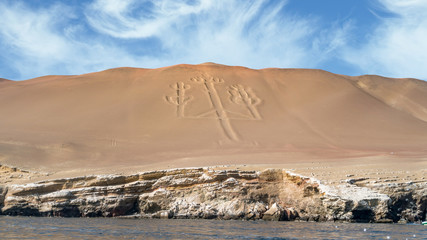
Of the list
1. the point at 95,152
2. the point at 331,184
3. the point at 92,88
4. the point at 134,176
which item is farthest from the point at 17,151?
the point at 331,184

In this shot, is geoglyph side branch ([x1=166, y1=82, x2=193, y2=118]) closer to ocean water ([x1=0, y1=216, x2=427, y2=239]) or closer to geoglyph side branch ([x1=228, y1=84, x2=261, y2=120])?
geoglyph side branch ([x1=228, y1=84, x2=261, y2=120])

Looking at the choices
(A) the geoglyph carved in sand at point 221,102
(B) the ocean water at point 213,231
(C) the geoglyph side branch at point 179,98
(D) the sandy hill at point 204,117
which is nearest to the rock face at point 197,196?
(B) the ocean water at point 213,231

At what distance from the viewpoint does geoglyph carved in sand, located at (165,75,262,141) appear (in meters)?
36.2

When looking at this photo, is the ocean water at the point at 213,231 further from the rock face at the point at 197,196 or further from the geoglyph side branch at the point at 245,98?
the geoglyph side branch at the point at 245,98

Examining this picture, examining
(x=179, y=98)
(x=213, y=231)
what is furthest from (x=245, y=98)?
(x=213, y=231)

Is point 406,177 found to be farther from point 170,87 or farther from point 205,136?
point 170,87

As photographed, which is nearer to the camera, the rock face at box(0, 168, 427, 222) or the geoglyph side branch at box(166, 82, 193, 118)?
the rock face at box(0, 168, 427, 222)

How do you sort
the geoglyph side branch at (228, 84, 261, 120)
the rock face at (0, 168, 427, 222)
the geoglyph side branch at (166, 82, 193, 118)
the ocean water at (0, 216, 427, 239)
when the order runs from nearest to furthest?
the ocean water at (0, 216, 427, 239) < the rock face at (0, 168, 427, 222) < the geoglyph side branch at (166, 82, 193, 118) < the geoglyph side branch at (228, 84, 261, 120)

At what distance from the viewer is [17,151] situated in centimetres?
2722

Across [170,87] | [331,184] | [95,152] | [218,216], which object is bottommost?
[218,216]

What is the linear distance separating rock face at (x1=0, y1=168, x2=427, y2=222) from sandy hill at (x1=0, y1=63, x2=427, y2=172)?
11.3 feet

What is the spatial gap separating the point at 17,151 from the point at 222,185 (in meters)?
14.0

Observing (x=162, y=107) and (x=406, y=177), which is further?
(x=162, y=107)

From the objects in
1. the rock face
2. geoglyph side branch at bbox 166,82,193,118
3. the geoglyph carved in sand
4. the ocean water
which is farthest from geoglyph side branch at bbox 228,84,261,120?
the ocean water
